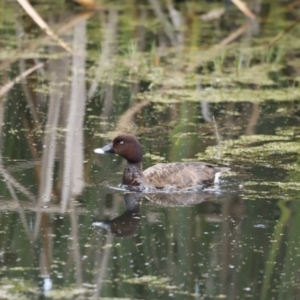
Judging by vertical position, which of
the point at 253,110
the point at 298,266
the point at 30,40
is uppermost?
the point at 30,40

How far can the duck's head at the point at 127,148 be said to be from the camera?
6793mm

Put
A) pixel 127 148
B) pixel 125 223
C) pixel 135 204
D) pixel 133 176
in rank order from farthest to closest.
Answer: pixel 127 148 < pixel 133 176 < pixel 135 204 < pixel 125 223

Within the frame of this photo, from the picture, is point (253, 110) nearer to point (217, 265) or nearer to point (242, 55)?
point (242, 55)

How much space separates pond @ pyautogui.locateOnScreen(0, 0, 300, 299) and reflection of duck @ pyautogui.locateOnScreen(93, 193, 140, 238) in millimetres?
13

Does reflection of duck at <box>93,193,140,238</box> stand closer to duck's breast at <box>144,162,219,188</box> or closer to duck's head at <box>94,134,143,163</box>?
duck's breast at <box>144,162,219,188</box>

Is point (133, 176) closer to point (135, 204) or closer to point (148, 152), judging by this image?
point (135, 204)

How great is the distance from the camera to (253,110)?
9055 mm

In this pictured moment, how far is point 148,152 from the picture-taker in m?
7.60

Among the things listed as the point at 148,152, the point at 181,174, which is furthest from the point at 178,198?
the point at 148,152

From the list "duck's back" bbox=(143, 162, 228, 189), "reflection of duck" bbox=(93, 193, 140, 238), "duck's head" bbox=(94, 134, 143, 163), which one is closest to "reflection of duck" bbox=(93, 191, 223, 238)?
"reflection of duck" bbox=(93, 193, 140, 238)

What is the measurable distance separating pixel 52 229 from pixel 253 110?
3.98 m

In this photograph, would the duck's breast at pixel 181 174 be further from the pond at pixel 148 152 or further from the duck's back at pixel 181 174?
the pond at pixel 148 152

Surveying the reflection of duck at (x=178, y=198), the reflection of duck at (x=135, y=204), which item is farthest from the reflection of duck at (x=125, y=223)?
the reflection of duck at (x=178, y=198)

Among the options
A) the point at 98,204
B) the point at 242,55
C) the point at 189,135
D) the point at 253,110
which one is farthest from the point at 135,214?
the point at 242,55
